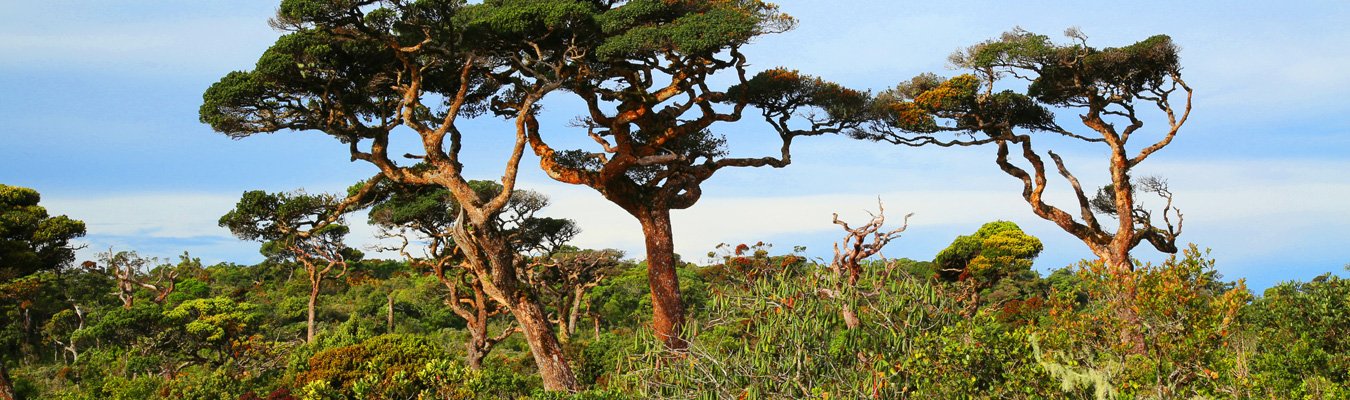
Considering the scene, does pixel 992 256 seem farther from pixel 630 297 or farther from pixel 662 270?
pixel 662 270

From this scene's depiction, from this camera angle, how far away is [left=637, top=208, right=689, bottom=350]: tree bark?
20922 millimetres

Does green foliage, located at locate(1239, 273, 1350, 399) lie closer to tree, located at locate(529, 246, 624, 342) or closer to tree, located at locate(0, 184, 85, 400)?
tree, located at locate(529, 246, 624, 342)

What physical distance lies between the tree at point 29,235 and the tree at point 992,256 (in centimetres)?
2759

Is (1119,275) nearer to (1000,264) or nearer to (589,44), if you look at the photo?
(589,44)

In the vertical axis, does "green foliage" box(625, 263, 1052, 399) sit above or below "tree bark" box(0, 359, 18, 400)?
above

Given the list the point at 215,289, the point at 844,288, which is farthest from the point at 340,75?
the point at 215,289

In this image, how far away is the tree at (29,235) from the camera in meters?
29.2

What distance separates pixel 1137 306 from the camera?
1193 cm

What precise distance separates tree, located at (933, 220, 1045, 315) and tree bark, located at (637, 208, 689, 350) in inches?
624

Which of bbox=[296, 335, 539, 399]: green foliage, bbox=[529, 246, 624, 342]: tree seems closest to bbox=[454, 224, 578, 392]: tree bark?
bbox=[296, 335, 539, 399]: green foliage

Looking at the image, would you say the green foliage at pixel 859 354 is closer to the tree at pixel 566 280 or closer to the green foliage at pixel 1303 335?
the green foliage at pixel 1303 335

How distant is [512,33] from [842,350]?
37.3 feet

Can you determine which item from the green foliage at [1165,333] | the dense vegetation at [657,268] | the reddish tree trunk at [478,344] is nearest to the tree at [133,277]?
the dense vegetation at [657,268]

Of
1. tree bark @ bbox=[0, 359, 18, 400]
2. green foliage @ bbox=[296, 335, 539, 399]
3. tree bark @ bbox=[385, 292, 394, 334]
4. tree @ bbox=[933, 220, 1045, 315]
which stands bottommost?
tree bark @ bbox=[0, 359, 18, 400]
